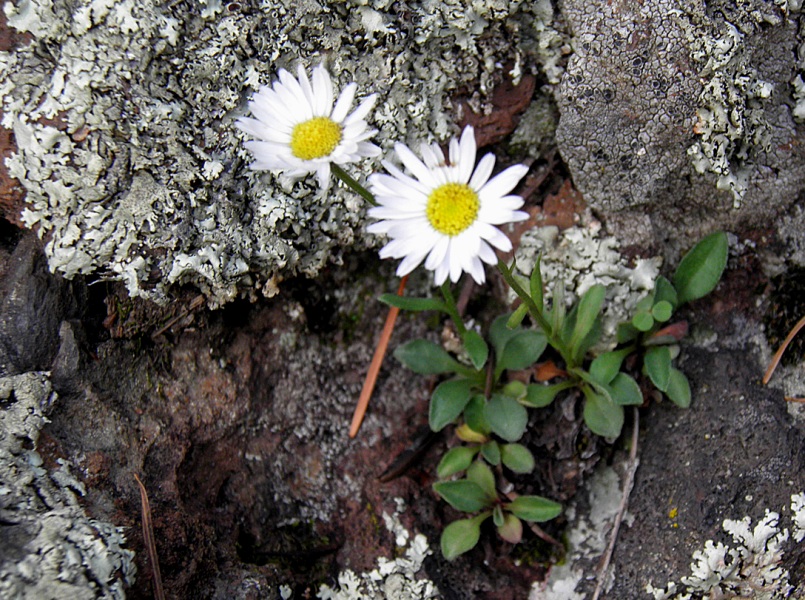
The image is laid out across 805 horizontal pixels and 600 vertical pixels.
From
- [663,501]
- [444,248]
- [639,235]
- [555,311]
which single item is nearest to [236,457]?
[444,248]

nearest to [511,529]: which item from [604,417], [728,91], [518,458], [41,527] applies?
[518,458]

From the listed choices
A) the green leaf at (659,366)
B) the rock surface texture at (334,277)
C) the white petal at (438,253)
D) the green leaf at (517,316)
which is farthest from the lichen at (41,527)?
the green leaf at (659,366)

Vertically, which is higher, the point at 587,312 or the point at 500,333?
the point at 587,312

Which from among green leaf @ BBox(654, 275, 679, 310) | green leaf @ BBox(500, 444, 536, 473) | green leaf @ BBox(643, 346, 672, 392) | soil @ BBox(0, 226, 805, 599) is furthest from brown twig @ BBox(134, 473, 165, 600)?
green leaf @ BBox(654, 275, 679, 310)

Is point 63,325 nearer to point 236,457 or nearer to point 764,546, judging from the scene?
point 236,457

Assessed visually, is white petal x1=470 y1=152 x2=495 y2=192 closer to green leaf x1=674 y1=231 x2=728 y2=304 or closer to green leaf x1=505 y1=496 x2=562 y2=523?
green leaf x1=674 y1=231 x2=728 y2=304

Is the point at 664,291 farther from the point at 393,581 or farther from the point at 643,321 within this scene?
the point at 393,581

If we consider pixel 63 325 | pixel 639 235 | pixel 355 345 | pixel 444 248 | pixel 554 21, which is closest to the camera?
pixel 444 248
